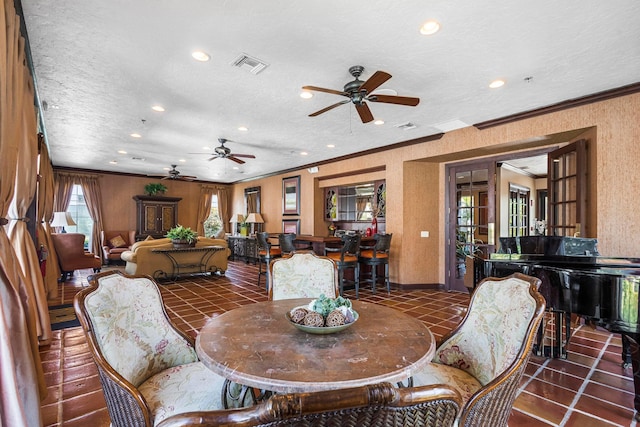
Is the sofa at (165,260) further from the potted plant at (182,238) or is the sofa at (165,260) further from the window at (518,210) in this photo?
the window at (518,210)

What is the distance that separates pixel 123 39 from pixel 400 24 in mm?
2186

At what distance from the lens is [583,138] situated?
3.79 metres

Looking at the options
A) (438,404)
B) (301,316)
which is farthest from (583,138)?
(438,404)

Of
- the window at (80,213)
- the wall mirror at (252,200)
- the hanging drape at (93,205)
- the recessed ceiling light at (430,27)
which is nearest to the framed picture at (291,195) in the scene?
the wall mirror at (252,200)

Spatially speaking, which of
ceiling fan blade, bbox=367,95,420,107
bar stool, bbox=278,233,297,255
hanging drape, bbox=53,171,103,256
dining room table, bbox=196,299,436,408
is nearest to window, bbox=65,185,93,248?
hanging drape, bbox=53,171,103,256

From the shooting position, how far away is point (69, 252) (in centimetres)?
594

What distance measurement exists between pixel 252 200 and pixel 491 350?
9.22 m

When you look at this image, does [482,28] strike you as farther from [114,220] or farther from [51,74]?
[114,220]

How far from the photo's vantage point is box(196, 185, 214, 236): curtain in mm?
10609

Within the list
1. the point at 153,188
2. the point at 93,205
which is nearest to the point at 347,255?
the point at 153,188

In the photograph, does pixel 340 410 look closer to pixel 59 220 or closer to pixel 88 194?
pixel 59 220

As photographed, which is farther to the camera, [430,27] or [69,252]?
[69,252]

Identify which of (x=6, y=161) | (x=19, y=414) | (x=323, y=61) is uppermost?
(x=323, y=61)

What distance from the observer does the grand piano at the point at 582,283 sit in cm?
191
